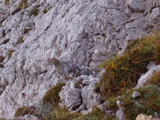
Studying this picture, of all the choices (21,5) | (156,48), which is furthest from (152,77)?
(21,5)

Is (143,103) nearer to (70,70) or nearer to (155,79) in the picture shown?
(155,79)

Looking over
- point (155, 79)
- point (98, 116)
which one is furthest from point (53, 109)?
point (155, 79)

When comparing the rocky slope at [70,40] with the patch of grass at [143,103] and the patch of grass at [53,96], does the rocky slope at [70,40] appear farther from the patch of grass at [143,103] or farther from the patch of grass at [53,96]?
the patch of grass at [143,103]

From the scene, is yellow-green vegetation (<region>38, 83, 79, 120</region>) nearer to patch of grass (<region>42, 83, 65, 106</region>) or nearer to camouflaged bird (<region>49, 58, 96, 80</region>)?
patch of grass (<region>42, 83, 65, 106</region>)

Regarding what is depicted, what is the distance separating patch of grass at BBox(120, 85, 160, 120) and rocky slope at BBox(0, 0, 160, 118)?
7.20 metres

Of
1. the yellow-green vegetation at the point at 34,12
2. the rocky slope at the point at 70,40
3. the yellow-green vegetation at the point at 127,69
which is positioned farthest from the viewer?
the yellow-green vegetation at the point at 34,12

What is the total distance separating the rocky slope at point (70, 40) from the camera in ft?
46.5

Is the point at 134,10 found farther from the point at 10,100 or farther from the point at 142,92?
the point at 10,100

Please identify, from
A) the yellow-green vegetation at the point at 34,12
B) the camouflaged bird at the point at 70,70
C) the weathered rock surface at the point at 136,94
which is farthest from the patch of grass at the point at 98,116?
the yellow-green vegetation at the point at 34,12

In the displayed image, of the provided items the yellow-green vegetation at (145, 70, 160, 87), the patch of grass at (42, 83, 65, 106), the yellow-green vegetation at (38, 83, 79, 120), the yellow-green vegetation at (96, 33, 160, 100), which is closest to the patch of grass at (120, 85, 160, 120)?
the yellow-green vegetation at (145, 70, 160, 87)

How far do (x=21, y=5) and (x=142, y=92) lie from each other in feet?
112

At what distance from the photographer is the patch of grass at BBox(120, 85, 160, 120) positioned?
372 cm

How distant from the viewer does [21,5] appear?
33.4m

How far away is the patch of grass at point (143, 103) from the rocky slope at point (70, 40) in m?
7.20
